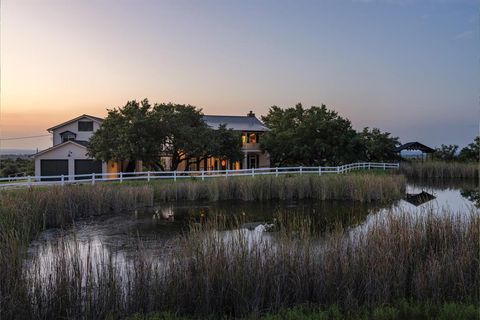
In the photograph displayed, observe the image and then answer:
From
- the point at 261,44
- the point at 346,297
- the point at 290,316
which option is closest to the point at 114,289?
the point at 290,316

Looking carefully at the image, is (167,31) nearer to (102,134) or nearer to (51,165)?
(102,134)

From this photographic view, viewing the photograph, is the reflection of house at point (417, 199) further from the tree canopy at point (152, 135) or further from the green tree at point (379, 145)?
the green tree at point (379, 145)

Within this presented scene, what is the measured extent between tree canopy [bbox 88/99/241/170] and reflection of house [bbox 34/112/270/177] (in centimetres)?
382

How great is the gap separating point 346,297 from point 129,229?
9483 mm

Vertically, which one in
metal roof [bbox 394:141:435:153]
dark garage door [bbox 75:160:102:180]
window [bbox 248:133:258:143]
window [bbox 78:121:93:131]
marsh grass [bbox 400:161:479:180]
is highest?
window [bbox 78:121:93:131]

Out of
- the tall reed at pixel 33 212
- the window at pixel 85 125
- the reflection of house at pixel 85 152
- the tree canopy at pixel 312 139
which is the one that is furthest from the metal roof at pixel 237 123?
the tall reed at pixel 33 212

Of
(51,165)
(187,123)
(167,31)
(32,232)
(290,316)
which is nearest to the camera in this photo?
(290,316)

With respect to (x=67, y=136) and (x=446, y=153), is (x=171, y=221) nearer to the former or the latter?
(x=67, y=136)

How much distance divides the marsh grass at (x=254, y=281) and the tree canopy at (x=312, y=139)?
29952 millimetres

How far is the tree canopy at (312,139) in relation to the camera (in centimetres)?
3647

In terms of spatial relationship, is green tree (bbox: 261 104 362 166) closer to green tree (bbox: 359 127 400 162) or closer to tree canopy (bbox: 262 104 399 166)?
tree canopy (bbox: 262 104 399 166)

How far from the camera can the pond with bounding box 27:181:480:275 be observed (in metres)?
9.40

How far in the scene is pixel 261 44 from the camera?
2144 cm

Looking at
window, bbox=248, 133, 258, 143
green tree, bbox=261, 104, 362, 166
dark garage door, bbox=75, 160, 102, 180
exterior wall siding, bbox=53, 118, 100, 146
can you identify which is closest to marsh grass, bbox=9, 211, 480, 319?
dark garage door, bbox=75, 160, 102, 180
